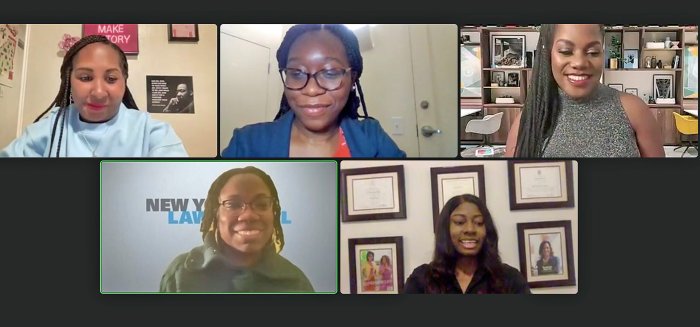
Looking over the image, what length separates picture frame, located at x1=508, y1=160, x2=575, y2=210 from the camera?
4047mm

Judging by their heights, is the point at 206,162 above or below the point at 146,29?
below

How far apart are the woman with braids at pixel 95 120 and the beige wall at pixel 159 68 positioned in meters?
0.05

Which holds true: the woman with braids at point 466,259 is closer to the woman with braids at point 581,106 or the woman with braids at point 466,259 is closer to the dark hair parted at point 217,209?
the woman with braids at point 581,106

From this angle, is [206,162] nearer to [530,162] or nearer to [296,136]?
[296,136]

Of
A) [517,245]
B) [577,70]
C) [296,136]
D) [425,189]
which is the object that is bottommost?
[517,245]

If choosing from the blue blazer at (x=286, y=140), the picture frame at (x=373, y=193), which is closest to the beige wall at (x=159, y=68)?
the blue blazer at (x=286, y=140)

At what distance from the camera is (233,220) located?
4.07 metres

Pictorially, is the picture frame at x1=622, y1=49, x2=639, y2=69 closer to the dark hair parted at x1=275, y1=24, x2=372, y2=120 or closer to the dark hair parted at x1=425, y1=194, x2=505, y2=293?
the dark hair parted at x1=425, y1=194, x2=505, y2=293

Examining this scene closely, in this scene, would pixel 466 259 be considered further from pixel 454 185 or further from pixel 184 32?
pixel 184 32

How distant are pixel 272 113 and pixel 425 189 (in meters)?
0.85

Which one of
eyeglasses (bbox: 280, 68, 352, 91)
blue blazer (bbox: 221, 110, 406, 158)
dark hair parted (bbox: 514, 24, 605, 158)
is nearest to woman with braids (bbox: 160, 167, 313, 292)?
blue blazer (bbox: 221, 110, 406, 158)

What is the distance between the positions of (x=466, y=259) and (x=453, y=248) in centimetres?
9

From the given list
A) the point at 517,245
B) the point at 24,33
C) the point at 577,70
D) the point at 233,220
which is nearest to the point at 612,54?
the point at 577,70

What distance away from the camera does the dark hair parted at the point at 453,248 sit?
406 cm
